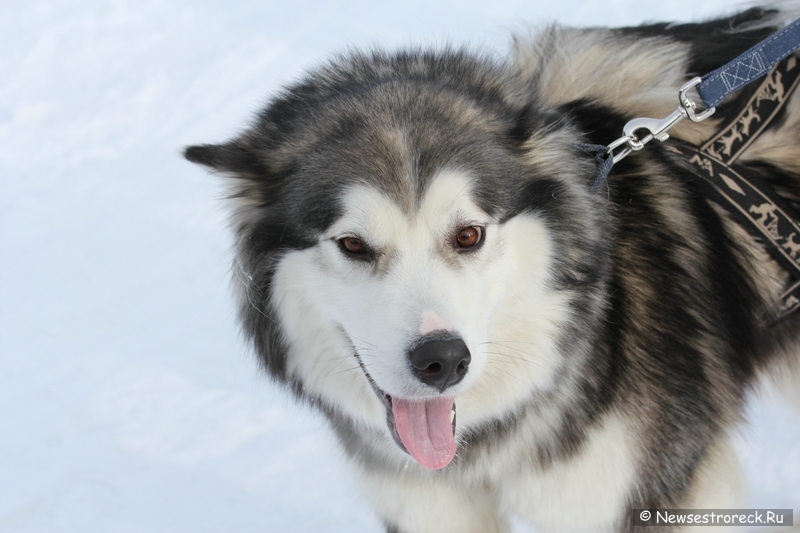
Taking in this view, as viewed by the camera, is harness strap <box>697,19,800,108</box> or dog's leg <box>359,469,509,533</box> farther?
dog's leg <box>359,469,509,533</box>

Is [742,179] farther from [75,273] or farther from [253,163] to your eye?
[75,273]

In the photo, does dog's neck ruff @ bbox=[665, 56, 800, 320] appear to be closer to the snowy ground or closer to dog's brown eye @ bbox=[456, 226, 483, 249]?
dog's brown eye @ bbox=[456, 226, 483, 249]

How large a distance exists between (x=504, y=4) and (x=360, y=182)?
3.58 m

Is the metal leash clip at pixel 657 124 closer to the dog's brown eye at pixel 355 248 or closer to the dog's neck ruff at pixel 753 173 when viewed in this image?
the dog's neck ruff at pixel 753 173

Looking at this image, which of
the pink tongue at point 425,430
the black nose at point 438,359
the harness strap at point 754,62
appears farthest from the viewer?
the harness strap at point 754,62

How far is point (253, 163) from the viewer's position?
74.7 inches

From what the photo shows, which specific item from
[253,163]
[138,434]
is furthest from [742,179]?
[138,434]

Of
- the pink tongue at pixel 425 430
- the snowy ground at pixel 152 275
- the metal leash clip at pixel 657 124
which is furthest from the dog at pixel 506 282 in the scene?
the snowy ground at pixel 152 275

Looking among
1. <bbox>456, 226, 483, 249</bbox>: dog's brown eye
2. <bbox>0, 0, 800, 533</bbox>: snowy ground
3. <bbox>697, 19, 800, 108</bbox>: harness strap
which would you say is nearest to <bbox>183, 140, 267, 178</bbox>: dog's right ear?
<bbox>456, 226, 483, 249</bbox>: dog's brown eye

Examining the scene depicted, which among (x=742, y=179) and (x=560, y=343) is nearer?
(x=560, y=343)

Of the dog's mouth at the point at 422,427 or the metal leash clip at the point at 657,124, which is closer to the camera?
the dog's mouth at the point at 422,427

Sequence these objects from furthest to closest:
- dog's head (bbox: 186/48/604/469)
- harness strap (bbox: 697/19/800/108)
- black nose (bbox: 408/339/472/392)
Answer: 1. harness strap (bbox: 697/19/800/108)
2. dog's head (bbox: 186/48/604/469)
3. black nose (bbox: 408/339/472/392)

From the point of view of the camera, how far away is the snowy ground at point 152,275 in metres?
2.79

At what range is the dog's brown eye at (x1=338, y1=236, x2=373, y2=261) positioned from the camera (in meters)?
1.72
